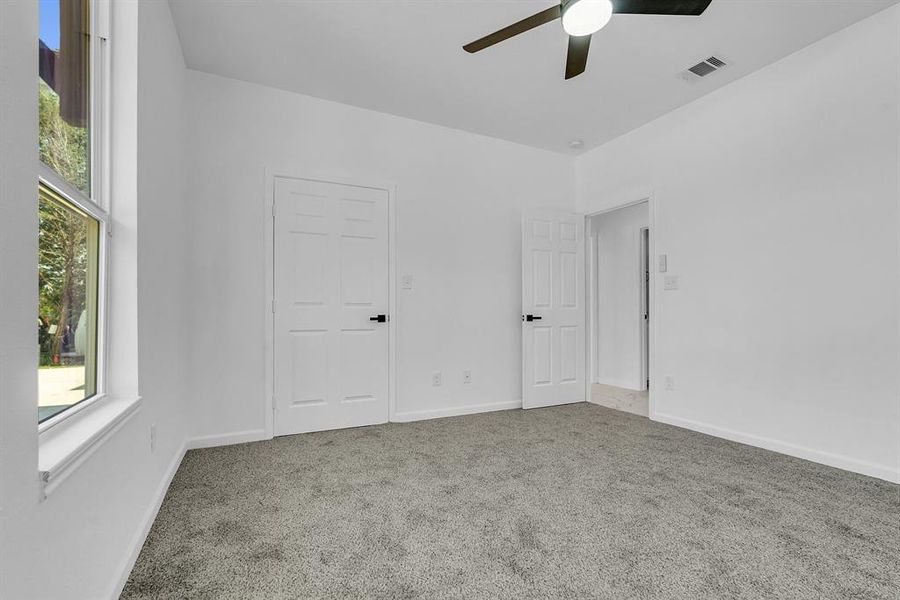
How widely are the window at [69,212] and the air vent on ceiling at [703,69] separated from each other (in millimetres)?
3438

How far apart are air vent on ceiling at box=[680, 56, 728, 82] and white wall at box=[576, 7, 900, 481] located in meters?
0.31

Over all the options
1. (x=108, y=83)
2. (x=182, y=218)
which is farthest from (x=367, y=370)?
(x=108, y=83)

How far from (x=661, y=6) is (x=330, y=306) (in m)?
2.82

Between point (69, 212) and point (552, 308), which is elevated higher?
point (69, 212)

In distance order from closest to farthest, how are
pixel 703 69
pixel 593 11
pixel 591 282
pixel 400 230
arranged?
pixel 593 11 < pixel 703 69 < pixel 400 230 < pixel 591 282

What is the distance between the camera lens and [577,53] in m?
2.15

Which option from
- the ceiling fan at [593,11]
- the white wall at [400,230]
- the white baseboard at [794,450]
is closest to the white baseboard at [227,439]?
the white wall at [400,230]

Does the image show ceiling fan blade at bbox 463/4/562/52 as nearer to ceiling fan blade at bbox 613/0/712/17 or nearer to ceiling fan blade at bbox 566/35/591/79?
ceiling fan blade at bbox 566/35/591/79

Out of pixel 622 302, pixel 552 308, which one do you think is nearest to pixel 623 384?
pixel 622 302

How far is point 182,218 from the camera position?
111 inches

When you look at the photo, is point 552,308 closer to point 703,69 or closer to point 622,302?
point 622,302

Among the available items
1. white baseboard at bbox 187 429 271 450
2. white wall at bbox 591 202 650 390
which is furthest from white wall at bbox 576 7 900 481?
white baseboard at bbox 187 429 271 450

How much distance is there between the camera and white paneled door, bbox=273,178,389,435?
130 inches

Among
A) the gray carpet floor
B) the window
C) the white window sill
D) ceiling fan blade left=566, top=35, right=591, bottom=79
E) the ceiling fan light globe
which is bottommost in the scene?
the gray carpet floor
